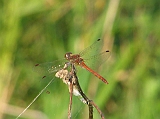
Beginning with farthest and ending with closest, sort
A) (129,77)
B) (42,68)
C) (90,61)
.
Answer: (129,77)
(90,61)
(42,68)

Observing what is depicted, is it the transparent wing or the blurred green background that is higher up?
the blurred green background

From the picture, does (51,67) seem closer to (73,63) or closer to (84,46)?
(73,63)

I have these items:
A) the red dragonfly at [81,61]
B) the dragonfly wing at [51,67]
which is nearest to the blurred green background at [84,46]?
the red dragonfly at [81,61]

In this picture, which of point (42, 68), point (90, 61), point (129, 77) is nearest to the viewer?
point (42, 68)

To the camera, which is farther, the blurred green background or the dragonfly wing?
the blurred green background

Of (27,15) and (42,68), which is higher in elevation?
(27,15)

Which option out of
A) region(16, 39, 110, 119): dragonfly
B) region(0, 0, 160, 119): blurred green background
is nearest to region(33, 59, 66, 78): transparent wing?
region(16, 39, 110, 119): dragonfly

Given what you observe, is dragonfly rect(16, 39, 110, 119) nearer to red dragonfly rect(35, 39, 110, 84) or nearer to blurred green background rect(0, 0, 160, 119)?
red dragonfly rect(35, 39, 110, 84)

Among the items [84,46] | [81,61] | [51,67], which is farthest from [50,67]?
[84,46]

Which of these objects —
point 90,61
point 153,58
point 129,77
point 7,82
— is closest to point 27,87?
point 7,82

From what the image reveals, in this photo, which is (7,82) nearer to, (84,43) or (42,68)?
(84,43)
